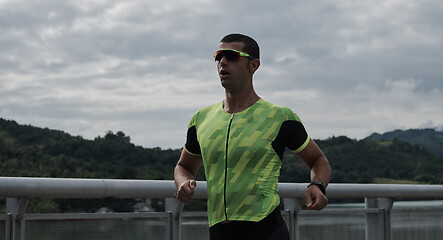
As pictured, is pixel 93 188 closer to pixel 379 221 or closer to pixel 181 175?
pixel 181 175

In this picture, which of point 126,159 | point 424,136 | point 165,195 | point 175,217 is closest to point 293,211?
point 175,217

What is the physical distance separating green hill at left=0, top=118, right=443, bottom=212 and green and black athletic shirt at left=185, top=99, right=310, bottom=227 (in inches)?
1651

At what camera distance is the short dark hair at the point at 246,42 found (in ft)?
14.8

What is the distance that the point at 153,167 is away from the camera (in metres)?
61.6

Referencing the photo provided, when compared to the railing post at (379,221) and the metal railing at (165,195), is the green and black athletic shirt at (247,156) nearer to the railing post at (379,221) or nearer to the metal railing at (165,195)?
the metal railing at (165,195)

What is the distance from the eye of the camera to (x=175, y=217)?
6.97m

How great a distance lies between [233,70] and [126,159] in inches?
2542

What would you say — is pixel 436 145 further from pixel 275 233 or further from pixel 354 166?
pixel 275 233


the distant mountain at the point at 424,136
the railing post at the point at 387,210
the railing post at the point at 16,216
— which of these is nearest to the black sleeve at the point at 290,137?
the railing post at the point at 16,216

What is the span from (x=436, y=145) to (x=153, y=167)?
4387 inches

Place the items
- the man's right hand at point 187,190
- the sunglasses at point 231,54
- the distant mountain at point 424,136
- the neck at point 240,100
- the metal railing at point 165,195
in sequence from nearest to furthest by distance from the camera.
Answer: the man's right hand at point 187,190, the sunglasses at point 231,54, the neck at point 240,100, the metal railing at point 165,195, the distant mountain at point 424,136

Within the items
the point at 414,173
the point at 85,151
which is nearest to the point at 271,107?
the point at 85,151

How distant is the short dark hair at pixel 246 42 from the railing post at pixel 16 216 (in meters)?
1.98

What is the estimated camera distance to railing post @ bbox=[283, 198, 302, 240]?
8.12 metres
